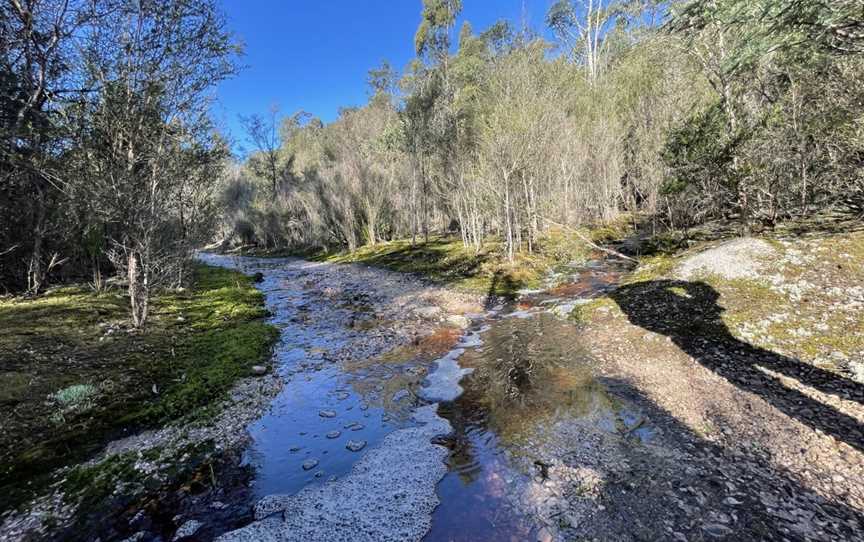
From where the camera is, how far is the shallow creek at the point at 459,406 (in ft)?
15.9

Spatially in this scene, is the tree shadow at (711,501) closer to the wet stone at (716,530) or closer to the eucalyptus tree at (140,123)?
the wet stone at (716,530)

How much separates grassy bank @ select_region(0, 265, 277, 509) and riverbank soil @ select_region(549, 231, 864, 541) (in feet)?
22.9

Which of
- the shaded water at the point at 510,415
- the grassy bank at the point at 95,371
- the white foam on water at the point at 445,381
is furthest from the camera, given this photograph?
the white foam on water at the point at 445,381

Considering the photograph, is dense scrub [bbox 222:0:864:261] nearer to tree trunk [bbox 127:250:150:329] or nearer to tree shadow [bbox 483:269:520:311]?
tree shadow [bbox 483:269:520:311]

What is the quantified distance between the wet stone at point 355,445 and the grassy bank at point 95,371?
10.0 ft

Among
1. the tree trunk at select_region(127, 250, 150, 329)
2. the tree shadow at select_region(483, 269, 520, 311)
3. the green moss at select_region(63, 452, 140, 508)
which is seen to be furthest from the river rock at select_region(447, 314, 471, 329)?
the tree trunk at select_region(127, 250, 150, 329)

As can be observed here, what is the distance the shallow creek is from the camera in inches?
191

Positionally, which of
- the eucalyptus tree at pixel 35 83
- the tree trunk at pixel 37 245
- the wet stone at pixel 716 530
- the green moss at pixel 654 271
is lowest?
the wet stone at pixel 716 530

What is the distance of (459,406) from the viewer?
7.16 meters

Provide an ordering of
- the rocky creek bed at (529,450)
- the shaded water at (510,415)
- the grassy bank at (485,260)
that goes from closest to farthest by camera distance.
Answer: the rocky creek bed at (529,450) < the shaded water at (510,415) < the grassy bank at (485,260)

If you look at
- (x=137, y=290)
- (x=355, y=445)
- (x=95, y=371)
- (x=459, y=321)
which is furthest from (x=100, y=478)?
(x=459, y=321)

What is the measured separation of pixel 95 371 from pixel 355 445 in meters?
6.40

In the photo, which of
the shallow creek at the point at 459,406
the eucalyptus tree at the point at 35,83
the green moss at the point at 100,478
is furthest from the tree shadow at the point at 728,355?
the eucalyptus tree at the point at 35,83

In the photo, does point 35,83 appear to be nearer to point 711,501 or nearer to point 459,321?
point 459,321
